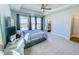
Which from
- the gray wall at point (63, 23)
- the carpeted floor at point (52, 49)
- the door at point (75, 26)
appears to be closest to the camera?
the carpeted floor at point (52, 49)

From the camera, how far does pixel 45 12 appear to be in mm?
2623

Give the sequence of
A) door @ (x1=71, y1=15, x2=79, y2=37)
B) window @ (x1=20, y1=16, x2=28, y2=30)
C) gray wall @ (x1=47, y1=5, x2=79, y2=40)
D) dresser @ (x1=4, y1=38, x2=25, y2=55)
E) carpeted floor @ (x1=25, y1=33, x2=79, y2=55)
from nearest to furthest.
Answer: dresser @ (x1=4, y1=38, x2=25, y2=55) → window @ (x1=20, y1=16, x2=28, y2=30) → carpeted floor @ (x1=25, y1=33, x2=79, y2=55) → gray wall @ (x1=47, y1=5, x2=79, y2=40) → door @ (x1=71, y1=15, x2=79, y2=37)

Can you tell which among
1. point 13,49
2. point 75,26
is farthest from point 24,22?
point 75,26

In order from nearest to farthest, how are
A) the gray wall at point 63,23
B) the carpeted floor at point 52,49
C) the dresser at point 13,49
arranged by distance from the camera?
the dresser at point 13,49 < the carpeted floor at point 52,49 < the gray wall at point 63,23

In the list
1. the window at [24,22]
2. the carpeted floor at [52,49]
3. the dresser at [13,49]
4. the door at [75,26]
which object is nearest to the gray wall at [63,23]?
the door at [75,26]

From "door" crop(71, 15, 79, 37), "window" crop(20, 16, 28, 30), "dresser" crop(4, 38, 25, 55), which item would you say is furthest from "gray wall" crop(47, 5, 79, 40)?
"dresser" crop(4, 38, 25, 55)

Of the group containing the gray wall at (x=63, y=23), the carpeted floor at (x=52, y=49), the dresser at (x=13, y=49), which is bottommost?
the carpeted floor at (x=52, y=49)

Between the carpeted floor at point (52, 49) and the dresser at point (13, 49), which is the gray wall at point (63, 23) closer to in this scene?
the carpeted floor at point (52, 49)

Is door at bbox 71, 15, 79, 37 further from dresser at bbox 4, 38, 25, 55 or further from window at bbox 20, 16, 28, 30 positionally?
dresser at bbox 4, 38, 25, 55

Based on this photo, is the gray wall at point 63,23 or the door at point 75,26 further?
the door at point 75,26

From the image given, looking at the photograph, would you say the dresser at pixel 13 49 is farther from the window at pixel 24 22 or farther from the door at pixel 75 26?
the door at pixel 75 26

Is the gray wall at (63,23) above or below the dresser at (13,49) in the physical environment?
above
